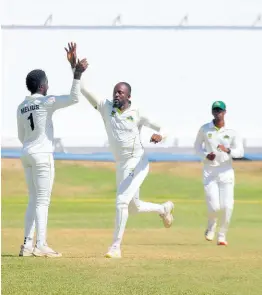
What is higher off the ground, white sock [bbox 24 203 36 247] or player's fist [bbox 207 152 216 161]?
player's fist [bbox 207 152 216 161]

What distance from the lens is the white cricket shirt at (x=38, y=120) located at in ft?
39.0

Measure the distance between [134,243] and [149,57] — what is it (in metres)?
18.9

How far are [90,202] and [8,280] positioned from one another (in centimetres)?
1529

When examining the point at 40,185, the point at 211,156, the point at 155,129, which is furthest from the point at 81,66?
the point at 211,156

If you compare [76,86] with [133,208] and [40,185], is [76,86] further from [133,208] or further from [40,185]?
[133,208]

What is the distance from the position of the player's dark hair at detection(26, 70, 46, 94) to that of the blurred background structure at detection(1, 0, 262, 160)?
65.6 ft

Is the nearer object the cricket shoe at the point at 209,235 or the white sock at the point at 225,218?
the white sock at the point at 225,218

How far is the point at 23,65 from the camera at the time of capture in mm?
33062

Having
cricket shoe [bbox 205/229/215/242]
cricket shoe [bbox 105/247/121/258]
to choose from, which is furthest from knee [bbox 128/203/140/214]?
cricket shoe [bbox 205/229/215/242]

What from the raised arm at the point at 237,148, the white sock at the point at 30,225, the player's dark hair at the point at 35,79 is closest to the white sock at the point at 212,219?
the raised arm at the point at 237,148

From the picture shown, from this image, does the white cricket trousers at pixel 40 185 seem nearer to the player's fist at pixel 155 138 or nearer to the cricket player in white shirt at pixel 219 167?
the player's fist at pixel 155 138

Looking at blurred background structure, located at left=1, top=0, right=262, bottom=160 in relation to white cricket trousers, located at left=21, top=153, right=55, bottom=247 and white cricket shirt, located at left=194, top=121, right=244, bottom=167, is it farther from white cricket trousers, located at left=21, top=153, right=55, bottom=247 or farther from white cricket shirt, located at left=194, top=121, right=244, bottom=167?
white cricket trousers, located at left=21, top=153, right=55, bottom=247

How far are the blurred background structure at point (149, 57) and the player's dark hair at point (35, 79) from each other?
65.6 ft

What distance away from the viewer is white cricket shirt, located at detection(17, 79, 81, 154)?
1190cm
